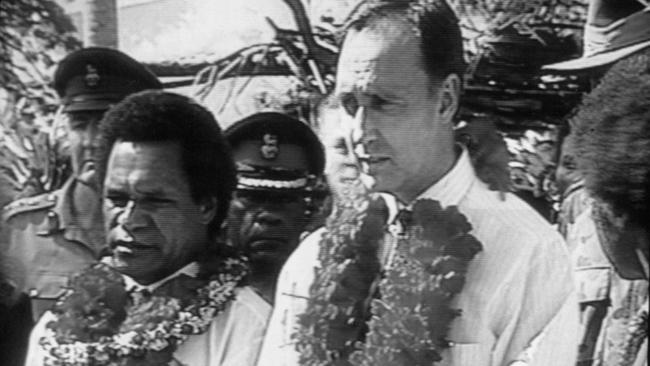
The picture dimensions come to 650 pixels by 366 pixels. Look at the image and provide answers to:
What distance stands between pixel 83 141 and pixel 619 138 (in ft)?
3.04

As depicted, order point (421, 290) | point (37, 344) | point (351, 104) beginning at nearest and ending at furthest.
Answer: point (421, 290) → point (351, 104) → point (37, 344)

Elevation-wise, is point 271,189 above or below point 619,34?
below

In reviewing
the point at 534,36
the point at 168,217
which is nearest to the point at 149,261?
the point at 168,217

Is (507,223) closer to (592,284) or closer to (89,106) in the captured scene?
(592,284)

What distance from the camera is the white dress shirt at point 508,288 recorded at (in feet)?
6.75

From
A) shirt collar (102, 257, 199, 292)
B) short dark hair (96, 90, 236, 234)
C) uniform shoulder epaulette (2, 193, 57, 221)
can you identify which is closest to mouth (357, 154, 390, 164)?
short dark hair (96, 90, 236, 234)

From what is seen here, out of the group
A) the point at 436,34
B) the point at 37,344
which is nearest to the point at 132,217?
the point at 37,344

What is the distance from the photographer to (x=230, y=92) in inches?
86.0

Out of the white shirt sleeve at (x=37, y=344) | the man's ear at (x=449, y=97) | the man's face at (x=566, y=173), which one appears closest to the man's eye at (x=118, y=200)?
the white shirt sleeve at (x=37, y=344)

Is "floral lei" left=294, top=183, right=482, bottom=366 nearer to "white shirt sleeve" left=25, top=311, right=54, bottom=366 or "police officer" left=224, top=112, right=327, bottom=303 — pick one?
"police officer" left=224, top=112, right=327, bottom=303

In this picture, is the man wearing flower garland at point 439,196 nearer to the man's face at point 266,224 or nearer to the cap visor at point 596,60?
the man's face at point 266,224

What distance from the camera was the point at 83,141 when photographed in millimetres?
2252

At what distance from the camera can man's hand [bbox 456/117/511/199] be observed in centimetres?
209

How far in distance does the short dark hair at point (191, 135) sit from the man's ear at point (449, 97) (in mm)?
370
